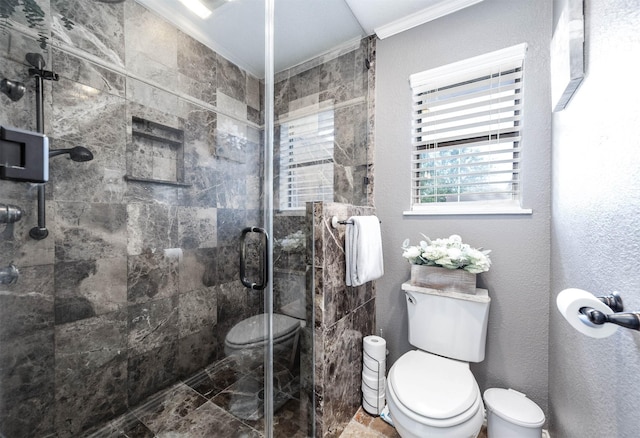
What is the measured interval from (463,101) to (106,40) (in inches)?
75.4

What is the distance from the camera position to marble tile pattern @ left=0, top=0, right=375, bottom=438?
3.03ft

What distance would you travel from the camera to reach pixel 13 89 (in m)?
0.83

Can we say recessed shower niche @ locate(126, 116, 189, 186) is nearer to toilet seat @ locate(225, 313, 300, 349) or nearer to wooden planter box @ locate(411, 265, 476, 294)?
toilet seat @ locate(225, 313, 300, 349)

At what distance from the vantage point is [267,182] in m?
1.34

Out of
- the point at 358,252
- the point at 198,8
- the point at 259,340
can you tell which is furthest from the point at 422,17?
the point at 259,340

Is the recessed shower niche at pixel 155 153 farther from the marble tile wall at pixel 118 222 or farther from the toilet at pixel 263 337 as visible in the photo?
the toilet at pixel 263 337

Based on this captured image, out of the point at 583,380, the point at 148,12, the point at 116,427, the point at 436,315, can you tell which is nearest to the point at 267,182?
the point at 148,12

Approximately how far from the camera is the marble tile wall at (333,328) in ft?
4.21

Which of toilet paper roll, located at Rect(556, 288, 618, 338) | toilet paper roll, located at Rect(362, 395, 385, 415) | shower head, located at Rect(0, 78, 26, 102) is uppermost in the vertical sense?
shower head, located at Rect(0, 78, 26, 102)

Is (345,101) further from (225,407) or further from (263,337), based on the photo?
(225,407)

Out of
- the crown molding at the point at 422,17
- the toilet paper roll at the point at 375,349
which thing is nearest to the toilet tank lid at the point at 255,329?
the toilet paper roll at the point at 375,349

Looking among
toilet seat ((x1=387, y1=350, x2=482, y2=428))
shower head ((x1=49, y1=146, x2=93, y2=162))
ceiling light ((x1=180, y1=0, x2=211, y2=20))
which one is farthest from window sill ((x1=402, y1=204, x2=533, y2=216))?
shower head ((x1=49, y1=146, x2=93, y2=162))

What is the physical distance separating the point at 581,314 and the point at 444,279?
84 cm

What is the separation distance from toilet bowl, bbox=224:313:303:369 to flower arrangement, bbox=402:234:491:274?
80 centimetres
